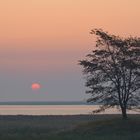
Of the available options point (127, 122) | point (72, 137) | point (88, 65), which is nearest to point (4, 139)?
point (72, 137)

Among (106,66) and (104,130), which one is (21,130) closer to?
(104,130)

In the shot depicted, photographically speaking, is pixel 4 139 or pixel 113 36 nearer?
pixel 4 139

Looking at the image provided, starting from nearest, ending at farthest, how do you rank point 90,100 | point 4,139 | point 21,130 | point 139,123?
point 4,139
point 21,130
point 139,123
point 90,100

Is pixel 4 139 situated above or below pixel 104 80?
below

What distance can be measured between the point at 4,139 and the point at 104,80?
72.1 ft

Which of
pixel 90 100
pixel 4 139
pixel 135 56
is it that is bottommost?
pixel 4 139

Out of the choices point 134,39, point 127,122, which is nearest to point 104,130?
point 127,122

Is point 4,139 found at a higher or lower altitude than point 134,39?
lower

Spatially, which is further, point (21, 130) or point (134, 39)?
point (134, 39)

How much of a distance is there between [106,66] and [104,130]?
419 inches

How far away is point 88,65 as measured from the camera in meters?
65.1

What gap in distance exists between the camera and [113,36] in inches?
2633

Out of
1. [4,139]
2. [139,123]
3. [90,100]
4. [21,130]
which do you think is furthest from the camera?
[90,100]

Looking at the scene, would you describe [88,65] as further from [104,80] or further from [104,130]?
[104,130]
